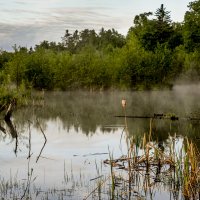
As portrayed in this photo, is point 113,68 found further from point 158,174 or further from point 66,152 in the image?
point 158,174

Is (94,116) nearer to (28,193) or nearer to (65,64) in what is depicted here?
(28,193)

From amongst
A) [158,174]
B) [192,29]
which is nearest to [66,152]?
[158,174]

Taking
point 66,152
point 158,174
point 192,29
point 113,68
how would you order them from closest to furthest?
point 158,174 < point 66,152 < point 113,68 < point 192,29

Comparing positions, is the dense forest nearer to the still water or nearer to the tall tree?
the tall tree

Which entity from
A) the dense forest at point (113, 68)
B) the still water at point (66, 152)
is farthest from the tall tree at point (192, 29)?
the still water at point (66, 152)

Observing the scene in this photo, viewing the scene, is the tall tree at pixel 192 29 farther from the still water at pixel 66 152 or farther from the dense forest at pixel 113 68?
the still water at pixel 66 152

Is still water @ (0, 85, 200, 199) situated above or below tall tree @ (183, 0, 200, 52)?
below

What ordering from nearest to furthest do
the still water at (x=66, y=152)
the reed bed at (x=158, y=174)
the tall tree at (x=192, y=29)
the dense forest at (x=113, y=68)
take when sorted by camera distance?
the reed bed at (x=158, y=174) → the still water at (x=66, y=152) → the dense forest at (x=113, y=68) → the tall tree at (x=192, y=29)

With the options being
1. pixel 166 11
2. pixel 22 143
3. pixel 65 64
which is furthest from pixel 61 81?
pixel 22 143

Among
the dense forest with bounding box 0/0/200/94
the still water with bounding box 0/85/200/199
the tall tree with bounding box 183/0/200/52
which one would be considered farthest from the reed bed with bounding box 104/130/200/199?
the tall tree with bounding box 183/0/200/52

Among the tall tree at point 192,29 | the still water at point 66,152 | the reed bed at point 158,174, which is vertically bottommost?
the still water at point 66,152

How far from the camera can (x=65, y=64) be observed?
288ft

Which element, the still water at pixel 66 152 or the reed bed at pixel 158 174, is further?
the still water at pixel 66 152

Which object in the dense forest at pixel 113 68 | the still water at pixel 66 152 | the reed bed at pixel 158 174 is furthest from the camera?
the dense forest at pixel 113 68
